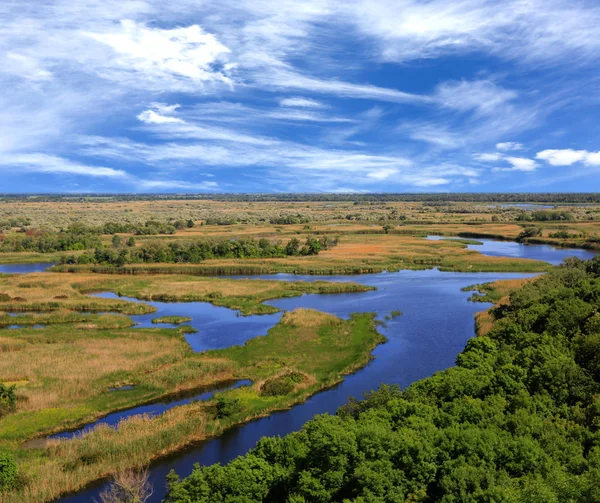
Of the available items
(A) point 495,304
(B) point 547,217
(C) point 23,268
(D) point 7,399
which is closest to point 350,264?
(A) point 495,304

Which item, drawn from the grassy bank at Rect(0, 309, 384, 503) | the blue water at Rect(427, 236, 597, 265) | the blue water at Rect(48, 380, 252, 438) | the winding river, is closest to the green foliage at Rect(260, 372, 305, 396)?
the grassy bank at Rect(0, 309, 384, 503)

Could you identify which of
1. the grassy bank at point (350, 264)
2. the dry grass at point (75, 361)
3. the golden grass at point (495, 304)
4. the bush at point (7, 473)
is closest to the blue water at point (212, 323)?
the dry grass at point (75, 361)

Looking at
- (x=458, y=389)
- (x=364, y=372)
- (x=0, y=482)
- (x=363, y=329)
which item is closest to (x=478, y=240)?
(x=363, y=329)

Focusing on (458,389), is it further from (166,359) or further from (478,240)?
(478,240)

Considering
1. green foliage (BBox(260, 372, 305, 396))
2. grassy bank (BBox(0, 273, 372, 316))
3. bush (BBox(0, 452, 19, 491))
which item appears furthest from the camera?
grassy bank (BBox(0, 273, 372, 316))

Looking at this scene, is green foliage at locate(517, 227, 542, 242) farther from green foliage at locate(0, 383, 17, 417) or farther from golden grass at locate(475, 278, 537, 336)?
green foliage at locate(0, 383, 17, 417)

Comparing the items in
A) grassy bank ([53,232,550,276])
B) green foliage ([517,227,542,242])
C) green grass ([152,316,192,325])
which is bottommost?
green grass ([152,316,192,325])

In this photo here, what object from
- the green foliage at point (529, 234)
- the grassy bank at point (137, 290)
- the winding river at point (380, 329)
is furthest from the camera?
the green foliage at point (529, 234)

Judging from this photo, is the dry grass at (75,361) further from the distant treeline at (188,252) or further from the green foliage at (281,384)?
the distant treeline at (188,252)
